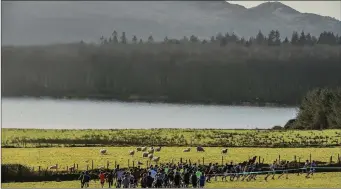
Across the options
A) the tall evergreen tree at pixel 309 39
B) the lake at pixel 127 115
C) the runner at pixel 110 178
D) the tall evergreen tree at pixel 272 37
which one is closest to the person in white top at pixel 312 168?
the lake at pixel 127 115

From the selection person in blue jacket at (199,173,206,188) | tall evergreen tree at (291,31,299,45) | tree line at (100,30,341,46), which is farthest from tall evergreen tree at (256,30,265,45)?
person in blue jacket at (199,173,206,188)

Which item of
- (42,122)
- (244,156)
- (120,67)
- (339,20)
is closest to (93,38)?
(120,67)

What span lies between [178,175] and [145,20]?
2790mm

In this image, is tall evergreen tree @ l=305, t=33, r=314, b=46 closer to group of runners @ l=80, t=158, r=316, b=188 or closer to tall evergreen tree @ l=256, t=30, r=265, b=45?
tall evergreen tree @ l=256, t=30, r=265, b=45

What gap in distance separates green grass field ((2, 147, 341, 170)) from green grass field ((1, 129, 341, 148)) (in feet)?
0.42

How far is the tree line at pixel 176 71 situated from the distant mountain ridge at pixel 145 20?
16cm

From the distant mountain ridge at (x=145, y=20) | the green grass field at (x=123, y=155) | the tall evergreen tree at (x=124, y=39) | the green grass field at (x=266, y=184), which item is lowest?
the green grass field at (x=266, y=184)

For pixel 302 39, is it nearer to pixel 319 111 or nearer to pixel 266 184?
pixel 319 111

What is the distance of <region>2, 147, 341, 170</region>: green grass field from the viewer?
12000 millimetres

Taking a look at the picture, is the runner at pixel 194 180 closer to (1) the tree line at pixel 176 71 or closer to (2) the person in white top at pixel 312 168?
(1) the tree line at pixel 176 71

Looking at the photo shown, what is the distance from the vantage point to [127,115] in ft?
41.8

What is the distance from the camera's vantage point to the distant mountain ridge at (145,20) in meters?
12.4

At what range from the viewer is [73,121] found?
498 inches

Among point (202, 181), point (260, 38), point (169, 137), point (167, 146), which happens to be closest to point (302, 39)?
point (260, 38)
